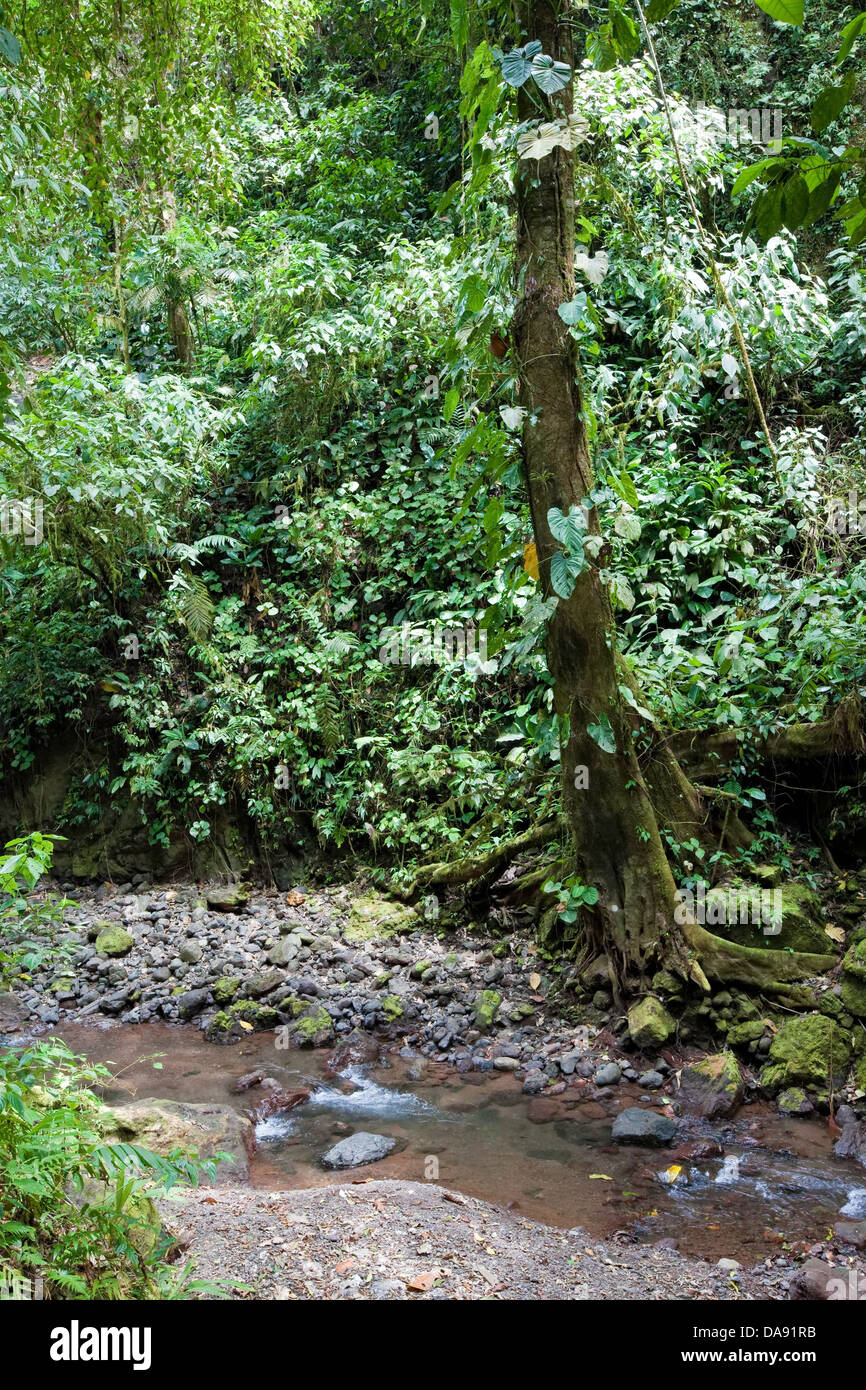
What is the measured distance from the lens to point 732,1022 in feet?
14.9

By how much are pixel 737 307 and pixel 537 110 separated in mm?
3015

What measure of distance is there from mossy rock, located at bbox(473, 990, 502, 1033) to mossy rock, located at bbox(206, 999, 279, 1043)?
129 centimetres

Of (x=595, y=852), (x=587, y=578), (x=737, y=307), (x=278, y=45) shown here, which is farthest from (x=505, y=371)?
(x=278, y=45)

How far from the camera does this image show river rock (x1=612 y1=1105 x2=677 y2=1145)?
395 centimetres

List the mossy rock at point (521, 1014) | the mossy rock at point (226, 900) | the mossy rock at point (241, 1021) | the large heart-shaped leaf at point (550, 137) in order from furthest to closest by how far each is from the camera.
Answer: the mossy rock at point (226, 900), the mossy rock at point (241, 1021), the mossy rock at point (521, 1014), the large heart-shaped leaf at point (550, 137)

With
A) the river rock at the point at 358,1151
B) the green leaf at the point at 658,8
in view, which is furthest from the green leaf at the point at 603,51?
the river rock at the point at 358,1151

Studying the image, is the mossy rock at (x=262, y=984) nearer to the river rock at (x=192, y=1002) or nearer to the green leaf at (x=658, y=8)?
the river rock at (x=192, y=1002)

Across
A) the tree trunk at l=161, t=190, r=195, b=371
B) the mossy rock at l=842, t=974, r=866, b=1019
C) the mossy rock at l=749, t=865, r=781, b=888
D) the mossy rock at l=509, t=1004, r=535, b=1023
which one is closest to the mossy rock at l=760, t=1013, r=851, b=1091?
the mossy rock at l=842, t=974, r=866, b=1019

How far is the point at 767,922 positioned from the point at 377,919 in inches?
107

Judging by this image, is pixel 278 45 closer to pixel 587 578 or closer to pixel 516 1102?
pixel 587 578

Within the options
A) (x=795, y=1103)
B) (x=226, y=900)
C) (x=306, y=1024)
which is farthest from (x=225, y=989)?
(x=795, y=1103)

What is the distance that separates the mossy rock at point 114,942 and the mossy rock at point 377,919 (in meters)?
1.62

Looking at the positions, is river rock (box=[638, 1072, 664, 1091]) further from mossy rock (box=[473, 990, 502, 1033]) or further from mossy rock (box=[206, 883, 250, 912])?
mossy rock (box=[206, 883, 250, 912])

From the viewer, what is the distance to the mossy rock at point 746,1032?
444cm
